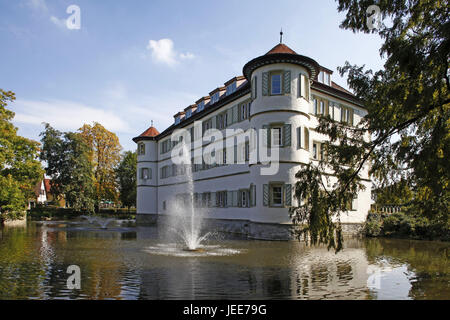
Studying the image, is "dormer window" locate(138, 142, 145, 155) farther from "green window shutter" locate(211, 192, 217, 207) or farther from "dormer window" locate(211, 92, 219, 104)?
"green window shutter" locate(211, 192, 217, 207)

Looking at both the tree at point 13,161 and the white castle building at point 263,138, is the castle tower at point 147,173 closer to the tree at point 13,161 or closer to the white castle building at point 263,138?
the white castle building at point 263,138

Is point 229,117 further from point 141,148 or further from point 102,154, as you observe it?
point 102,154

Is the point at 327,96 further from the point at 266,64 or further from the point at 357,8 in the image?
the point at 357,8

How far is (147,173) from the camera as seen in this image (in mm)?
43375

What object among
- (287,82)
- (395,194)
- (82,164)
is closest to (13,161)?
(82,164)

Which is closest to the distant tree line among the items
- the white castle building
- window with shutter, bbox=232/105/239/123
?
the white castle building

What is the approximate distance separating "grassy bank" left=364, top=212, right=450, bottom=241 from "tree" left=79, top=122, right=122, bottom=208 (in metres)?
34.7

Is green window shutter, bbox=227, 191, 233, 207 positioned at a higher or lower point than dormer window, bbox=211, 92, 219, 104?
lower

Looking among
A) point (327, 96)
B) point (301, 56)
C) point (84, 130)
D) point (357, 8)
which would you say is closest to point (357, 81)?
point (357, 8)

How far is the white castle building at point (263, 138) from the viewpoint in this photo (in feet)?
72.4

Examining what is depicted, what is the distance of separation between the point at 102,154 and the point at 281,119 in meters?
33.5

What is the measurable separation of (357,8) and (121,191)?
5123cm

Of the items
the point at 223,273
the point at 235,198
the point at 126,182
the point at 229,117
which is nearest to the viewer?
the point at 223,273

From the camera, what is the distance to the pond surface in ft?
28.5
